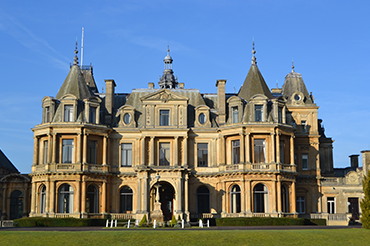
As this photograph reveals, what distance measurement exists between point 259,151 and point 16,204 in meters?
27.4

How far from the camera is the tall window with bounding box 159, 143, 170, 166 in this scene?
5338 cm

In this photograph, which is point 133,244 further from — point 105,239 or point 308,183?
point 308,183

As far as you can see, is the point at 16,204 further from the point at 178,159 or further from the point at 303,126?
the point at 303,126

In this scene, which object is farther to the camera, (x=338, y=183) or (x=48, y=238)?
(x=338, y=183)

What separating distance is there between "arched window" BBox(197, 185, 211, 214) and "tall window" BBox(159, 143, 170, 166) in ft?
14.9

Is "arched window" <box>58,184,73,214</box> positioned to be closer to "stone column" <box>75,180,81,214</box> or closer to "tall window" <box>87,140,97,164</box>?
"stone column" <box>75,180,81,214</box>

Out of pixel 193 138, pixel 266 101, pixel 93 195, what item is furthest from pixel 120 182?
pixel 266 101

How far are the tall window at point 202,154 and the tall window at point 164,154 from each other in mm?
3338

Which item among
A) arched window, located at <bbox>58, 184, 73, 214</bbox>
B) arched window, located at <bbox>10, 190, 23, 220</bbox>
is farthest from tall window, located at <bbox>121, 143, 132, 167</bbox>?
arched window, located at <bbox>10, 190, 23, 220</bbox>

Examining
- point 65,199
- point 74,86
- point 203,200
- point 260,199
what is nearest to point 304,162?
point 260,199

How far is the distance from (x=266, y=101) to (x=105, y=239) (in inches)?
1092

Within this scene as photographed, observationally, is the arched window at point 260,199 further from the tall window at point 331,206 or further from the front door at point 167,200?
the tall window at point 331,206

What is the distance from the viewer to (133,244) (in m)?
28.4

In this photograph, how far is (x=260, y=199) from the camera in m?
50.9
